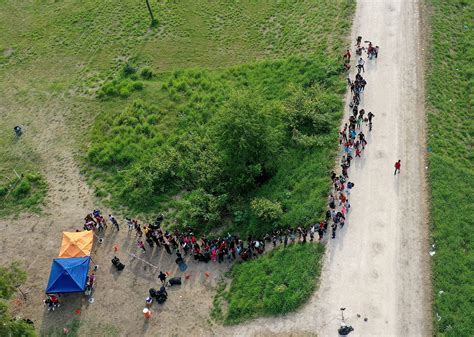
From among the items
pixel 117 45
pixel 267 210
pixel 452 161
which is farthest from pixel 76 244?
pixel 452 161

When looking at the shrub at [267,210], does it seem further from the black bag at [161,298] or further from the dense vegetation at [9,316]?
the dense vegetation at [9,316]

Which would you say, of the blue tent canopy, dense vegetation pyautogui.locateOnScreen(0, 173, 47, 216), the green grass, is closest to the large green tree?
the green grass

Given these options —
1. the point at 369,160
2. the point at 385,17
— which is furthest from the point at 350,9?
the point at 369,160

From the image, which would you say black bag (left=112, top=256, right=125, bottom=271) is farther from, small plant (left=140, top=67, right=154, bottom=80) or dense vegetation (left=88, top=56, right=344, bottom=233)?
small plant (left=140, top=67, right=154, bottom=80)

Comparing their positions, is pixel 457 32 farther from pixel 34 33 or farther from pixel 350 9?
pixel 34 33

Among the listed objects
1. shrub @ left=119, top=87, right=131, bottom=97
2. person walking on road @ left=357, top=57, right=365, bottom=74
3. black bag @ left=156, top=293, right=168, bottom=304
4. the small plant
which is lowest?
black bag @ left=156, top=293, right=168, bottom=304

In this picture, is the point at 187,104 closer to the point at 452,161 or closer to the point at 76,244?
the point at 76,244
